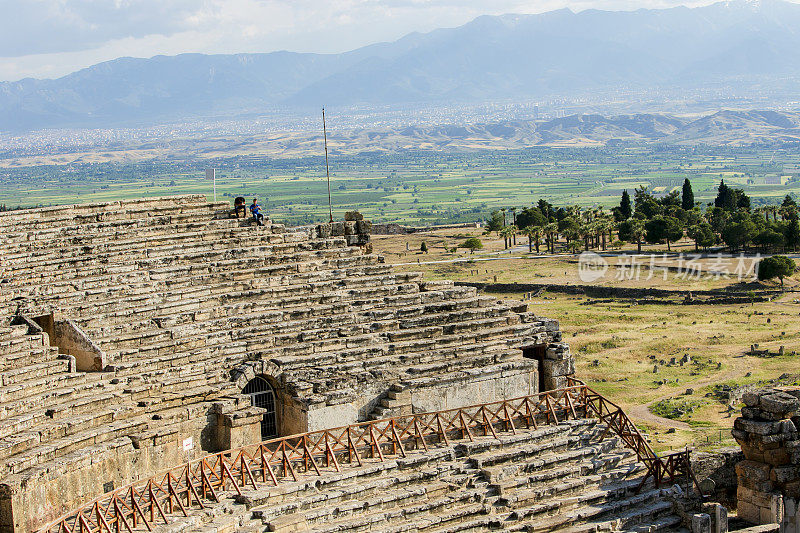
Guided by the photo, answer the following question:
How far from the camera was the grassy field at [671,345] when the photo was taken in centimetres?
4000

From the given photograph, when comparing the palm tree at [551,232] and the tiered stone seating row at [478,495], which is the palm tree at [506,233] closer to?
the palm tree at [551,232]

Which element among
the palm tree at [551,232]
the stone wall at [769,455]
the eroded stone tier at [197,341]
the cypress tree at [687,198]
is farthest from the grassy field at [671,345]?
the cypress tree at [687,198]

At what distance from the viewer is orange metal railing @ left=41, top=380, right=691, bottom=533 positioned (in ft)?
63.2

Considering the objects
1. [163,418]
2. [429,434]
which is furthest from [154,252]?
[429,434]

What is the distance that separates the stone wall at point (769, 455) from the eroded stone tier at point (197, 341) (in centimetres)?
632

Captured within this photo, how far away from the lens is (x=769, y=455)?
965 inches

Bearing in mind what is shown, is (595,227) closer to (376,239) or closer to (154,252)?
(376,239)

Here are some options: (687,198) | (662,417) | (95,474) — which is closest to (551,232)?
(687,198)

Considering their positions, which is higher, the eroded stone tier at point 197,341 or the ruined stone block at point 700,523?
the eroded stone tier at point 197,341

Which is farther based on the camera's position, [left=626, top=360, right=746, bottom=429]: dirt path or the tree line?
the tree line

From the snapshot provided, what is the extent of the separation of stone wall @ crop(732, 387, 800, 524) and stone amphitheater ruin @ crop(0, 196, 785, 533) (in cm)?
166

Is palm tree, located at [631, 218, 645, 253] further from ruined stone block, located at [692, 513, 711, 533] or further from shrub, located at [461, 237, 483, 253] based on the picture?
ruined stone block, located at [692, 513, 711, 533]

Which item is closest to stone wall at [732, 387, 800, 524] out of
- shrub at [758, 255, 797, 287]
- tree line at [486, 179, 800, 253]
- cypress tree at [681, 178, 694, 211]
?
shrub at [758, 255, 797, 287]

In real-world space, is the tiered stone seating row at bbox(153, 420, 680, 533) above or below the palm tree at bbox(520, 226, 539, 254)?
below
